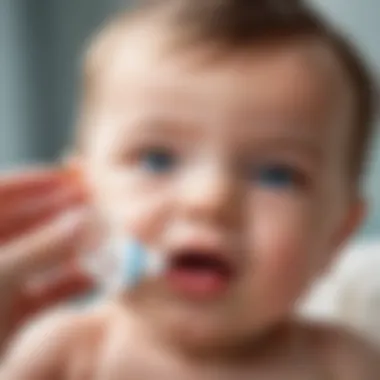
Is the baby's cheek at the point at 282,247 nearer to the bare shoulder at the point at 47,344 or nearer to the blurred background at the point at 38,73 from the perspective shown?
the bare shoulder at the point at 47,344

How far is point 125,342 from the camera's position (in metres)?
0.57

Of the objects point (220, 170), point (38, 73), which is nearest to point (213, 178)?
point (220, 170)

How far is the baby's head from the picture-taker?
519mm

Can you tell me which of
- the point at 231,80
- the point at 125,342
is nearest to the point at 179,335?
the point at 125,342

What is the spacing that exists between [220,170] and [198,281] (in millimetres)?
67

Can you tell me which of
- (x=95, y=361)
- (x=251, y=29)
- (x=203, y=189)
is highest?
(x=251, y=29)

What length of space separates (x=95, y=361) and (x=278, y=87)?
0.69 ft

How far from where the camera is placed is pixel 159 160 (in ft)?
1.76

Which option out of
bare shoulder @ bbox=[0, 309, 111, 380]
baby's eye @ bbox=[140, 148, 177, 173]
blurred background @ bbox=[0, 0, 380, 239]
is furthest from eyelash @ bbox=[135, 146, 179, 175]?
blurred background @ bbox=[0, 0, 380, 239]

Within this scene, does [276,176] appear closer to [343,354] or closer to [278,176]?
[278,176]

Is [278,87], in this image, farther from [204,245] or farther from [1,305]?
[1,305]

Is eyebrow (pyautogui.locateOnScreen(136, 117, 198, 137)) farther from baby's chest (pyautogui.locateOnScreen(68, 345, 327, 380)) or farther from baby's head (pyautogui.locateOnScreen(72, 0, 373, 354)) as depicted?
baby's chest (pyautogui.locateOnScreen(68, 345, 327, 380))

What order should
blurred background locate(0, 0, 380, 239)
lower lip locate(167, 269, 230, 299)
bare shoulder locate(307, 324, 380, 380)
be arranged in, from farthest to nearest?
blurred background locate(0, 0, 380, 239) < bare shoulder locate(307, 324, 380, 380) < lower lip locate(167, 269, 230, 299)

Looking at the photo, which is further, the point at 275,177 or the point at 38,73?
the point at 38,73
